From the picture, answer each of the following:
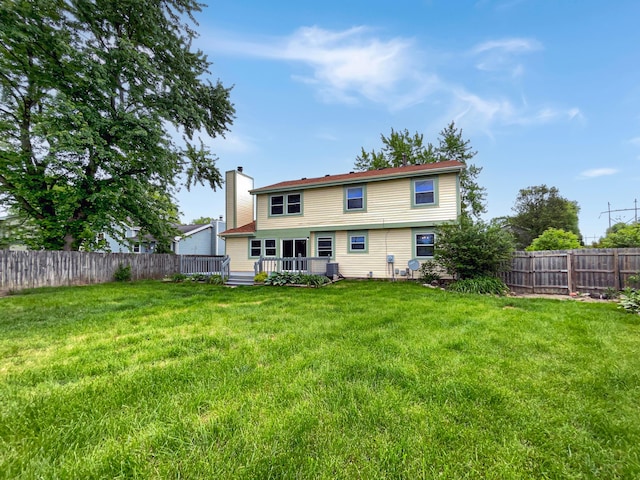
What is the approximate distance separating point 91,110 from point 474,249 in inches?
681

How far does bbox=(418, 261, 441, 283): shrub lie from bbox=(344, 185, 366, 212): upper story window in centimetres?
433

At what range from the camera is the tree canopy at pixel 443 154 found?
2234 cm

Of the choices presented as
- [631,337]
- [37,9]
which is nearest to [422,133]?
[631,337]

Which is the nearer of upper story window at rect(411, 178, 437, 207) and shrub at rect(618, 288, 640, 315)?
shrub at rect(618, 288, 640, 315)

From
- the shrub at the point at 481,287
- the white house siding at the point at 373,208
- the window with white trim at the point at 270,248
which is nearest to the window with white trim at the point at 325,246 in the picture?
the white house siding at the point at 373,208

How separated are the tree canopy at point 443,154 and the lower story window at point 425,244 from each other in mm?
10772

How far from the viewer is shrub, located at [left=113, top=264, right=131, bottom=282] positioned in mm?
13766

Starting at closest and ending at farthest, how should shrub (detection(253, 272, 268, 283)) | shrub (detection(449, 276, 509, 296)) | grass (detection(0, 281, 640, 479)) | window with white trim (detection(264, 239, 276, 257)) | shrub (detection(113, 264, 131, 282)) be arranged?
grass (detection(0, 281, 640, 479)) < shrub (detection(449, 276, 509, 296)) < shrub (detection(253, 272, 268, 283)) < shrub (detection(113, 264, 131, 282)) < window with white trim (detection(264, 239, 276, 257))

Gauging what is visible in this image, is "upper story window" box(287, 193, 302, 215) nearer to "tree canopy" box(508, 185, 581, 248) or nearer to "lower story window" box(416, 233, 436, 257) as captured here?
"lower story window" box(416, 233, 436, 257)

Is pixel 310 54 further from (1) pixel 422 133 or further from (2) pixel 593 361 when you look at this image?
(1) pixel 422 133

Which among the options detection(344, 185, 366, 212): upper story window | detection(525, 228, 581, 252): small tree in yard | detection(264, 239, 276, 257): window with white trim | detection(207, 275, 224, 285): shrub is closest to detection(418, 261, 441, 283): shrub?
detection(344, 185, 366, 212): upper story window

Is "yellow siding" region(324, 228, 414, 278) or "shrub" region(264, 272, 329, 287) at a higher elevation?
"yellow siding" region(324, 228, 414, 278)

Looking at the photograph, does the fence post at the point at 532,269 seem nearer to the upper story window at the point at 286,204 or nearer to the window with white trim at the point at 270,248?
the upper story window at the point at 286,204

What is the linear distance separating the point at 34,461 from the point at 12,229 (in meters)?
17.3
